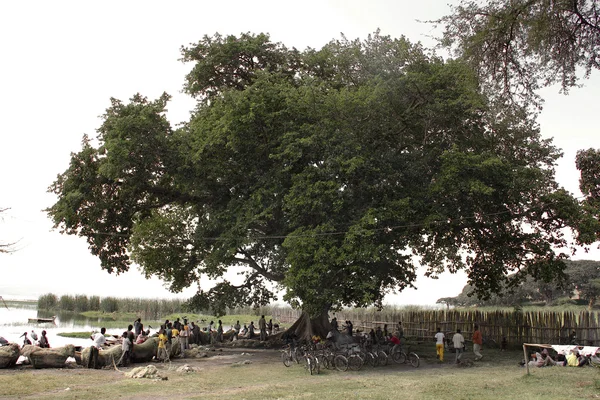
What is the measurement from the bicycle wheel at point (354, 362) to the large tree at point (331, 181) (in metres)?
2.64

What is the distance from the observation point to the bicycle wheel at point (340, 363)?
1855 cm

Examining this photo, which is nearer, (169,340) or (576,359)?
(576,359)

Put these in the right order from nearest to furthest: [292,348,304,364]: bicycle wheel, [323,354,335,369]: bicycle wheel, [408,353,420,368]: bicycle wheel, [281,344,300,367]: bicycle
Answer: [323,354,335,369]: bicycle wheel, [408,353,420,368]: bicycle wheel, [281,344,300,367]: bicycle, [292,348,304,364]: bicycle wheel

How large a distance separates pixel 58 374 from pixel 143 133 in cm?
1063

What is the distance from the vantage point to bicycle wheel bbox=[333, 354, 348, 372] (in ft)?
60.8

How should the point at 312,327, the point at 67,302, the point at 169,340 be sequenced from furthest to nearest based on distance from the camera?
the point at 67,302 < the point at 312,327 < the point at 169,340

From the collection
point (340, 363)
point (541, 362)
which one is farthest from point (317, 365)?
point (541, 362)

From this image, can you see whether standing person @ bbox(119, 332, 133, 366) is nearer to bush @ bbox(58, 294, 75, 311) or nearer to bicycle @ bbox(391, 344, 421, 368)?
bicycle @ bbox(391, 344, 421, 368)

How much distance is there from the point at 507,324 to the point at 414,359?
8727 millimetres

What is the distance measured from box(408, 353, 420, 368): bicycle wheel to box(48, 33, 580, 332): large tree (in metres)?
2.65

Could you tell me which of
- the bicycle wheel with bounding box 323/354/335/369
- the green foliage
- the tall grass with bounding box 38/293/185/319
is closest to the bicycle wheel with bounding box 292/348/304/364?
the bicycle wheel with bounding box 323/354/335/369

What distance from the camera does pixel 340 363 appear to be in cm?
1894

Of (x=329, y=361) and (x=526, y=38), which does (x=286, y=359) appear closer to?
(x=329, y=361)

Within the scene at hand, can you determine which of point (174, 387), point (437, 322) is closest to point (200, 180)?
point (174, 387)
